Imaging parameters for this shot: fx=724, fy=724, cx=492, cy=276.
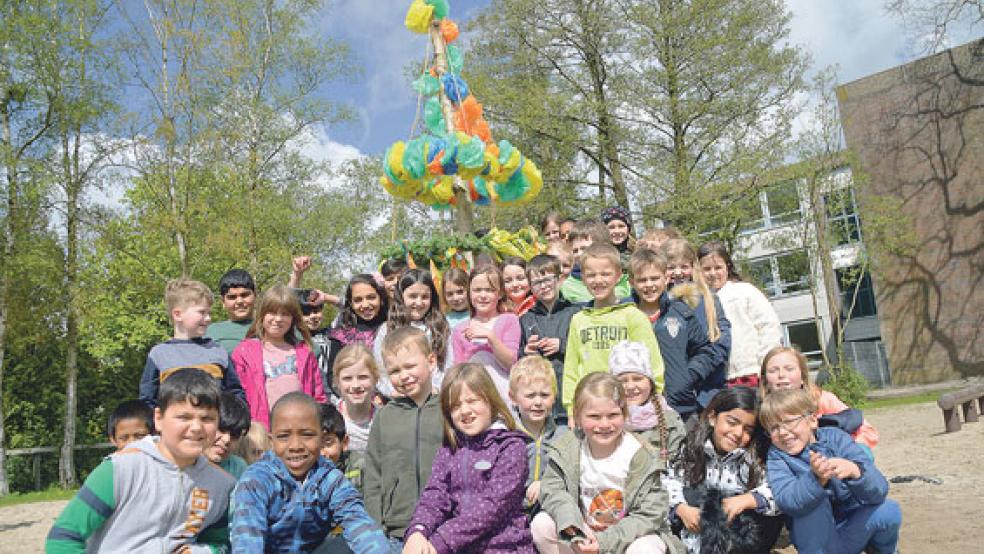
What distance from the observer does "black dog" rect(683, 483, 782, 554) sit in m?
3.23

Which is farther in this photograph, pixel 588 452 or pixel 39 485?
pixel 39 485

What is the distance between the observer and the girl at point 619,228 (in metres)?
5.75

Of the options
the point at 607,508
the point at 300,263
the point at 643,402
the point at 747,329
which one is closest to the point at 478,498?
the point at 607,508

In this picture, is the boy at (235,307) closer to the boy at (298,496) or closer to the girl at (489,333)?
the girl at (489,333)

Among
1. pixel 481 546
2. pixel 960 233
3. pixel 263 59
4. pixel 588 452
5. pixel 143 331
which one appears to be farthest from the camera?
pixel 960 233

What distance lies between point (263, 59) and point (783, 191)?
1327 cm

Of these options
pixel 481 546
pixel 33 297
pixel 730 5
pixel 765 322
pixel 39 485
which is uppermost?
pixel 730 5

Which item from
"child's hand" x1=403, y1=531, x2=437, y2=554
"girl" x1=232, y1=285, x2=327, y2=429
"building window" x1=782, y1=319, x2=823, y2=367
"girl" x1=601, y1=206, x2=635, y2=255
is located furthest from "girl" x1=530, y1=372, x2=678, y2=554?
"building window" x1=782, y1=319, x2=823, y2=367

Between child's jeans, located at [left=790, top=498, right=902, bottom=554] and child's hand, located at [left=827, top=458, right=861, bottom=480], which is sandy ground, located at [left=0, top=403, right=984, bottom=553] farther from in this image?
child's hand, located at [left=827, top=458, right=861, bottom=480]

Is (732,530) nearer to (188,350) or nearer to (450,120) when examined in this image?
(188,350)

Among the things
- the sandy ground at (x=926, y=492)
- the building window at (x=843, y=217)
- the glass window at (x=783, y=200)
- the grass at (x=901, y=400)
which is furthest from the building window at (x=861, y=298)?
the sandy ground at (x=926, y=492)

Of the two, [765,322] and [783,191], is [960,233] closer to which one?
[783,191]

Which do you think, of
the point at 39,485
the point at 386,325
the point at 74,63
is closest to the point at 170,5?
the point at 74,63

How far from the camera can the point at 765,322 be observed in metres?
4.55
